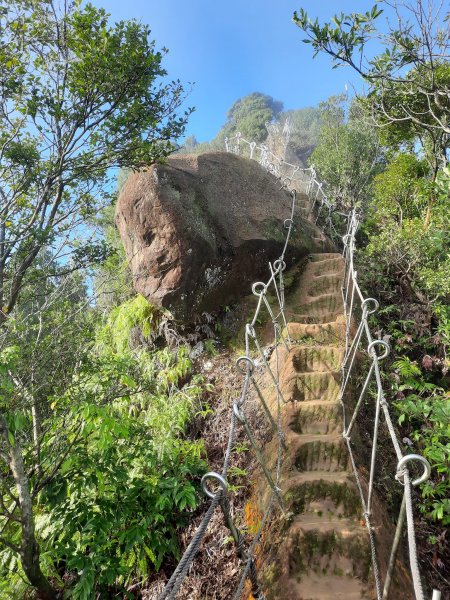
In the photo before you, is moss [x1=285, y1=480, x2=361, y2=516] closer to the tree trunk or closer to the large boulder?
the tree trunk

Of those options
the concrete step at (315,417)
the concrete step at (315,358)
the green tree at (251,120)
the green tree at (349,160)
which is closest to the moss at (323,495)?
the concrete step at (315,417)

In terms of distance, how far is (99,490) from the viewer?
109 inches

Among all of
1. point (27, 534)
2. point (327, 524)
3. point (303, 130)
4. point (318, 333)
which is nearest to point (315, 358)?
point (318, 333)

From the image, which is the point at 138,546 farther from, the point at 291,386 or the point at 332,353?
the point at 332,353

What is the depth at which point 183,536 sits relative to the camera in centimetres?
334

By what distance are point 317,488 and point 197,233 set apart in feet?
11.7

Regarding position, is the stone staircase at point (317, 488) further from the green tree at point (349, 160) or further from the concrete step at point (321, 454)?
the green tree at point (349, 160)

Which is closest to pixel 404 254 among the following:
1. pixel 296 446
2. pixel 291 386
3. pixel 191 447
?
pixel 291 386

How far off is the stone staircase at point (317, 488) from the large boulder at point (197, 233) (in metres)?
1.50

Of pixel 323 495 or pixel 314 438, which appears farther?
pixel 314 438

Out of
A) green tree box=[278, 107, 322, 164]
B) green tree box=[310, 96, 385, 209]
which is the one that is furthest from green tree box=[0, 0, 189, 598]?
green tree box=[278, 107, 322, 164]

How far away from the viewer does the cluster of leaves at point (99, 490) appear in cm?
265

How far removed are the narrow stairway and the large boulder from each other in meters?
1.55

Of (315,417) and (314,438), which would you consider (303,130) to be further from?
(314,438)
